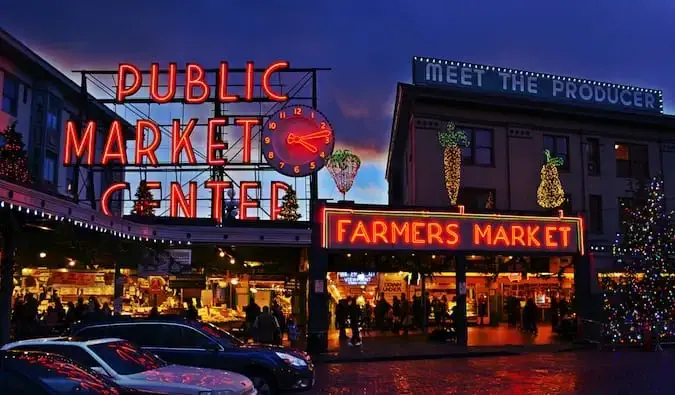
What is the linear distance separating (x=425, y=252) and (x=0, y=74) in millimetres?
20703

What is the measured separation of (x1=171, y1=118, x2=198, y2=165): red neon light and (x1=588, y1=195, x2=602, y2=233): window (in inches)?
775

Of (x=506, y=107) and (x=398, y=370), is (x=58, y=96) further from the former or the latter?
(x=398, y=370)

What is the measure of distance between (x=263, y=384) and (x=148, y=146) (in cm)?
2325

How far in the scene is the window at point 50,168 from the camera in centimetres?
3659

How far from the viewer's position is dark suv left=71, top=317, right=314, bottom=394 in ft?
43.3

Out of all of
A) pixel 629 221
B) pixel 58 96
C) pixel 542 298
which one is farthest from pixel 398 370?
pixel 58 96

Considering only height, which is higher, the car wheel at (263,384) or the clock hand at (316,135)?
the clock hand at (316,135)

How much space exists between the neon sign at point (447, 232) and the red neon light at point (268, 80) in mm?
11160

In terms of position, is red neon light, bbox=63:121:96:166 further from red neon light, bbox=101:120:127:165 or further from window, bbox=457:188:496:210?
window, bbox=457:188:496:210

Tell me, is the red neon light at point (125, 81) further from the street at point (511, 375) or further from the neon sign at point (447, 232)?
the street at point (511, 375)

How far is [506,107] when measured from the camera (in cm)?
3400

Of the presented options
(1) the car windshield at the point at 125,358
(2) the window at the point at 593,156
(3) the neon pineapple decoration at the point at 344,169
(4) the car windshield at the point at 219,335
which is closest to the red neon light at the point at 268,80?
(3) the neon pineapple decoration at the point at 344,169

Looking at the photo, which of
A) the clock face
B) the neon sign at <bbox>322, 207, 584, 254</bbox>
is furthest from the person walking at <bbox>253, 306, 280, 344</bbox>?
the clock face

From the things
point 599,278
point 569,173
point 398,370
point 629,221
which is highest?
point 569,173
